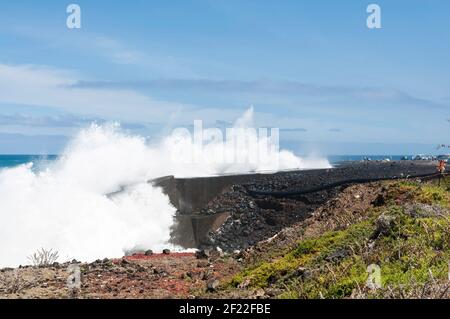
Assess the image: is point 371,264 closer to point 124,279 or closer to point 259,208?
point 124,279

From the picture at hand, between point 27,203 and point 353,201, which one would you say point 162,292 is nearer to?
point 353,201

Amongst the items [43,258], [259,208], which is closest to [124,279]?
[43,258]

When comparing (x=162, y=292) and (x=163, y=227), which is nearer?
(x=162, y=292)

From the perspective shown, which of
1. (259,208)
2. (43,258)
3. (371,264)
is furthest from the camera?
(259,208)

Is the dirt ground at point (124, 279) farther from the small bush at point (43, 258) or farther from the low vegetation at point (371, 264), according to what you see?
the low vegetation at point (371, 264)

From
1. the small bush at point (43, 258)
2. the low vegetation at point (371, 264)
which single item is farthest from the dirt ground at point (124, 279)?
the low vegetation at point (371, 264)

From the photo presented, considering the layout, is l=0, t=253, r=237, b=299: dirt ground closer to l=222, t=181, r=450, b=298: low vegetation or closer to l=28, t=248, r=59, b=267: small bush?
l=28, t=248, r=59, b=267: small bush

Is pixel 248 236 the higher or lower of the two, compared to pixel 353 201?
lower

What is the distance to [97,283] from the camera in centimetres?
923

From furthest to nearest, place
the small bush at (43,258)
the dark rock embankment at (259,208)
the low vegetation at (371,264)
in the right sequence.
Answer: the dark rock embankment at (259,208), the small bush at (43,258), the low vegetation at (371,264)

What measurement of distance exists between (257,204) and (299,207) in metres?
1.82

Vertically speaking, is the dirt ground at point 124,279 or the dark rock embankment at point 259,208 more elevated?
the dark rock embankment at point 259,208
